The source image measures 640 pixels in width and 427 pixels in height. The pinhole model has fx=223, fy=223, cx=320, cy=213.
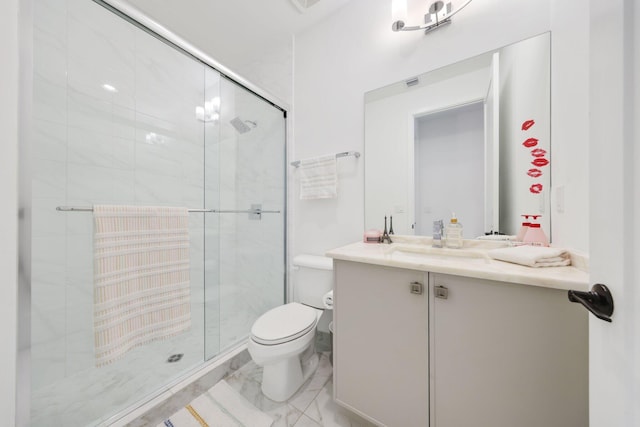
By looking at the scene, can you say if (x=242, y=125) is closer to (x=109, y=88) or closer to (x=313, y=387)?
(x=109, y=88)

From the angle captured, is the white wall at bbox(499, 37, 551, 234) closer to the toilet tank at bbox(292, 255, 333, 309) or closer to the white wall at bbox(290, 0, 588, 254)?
the white wall at bbox(290, 0, 588, 254)

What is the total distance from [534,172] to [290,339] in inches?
57.4

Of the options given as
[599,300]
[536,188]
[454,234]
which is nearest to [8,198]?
[599,300]

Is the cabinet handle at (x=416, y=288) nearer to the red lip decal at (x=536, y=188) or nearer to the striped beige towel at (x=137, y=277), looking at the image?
the red lip decal at (x=536, y=188)

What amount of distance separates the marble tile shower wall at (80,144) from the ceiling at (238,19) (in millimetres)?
357

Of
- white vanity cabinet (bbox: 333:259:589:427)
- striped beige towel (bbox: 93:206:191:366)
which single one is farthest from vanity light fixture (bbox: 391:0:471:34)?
striped beige towel (bbox: 93:206:191:366)

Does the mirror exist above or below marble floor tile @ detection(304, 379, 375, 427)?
above

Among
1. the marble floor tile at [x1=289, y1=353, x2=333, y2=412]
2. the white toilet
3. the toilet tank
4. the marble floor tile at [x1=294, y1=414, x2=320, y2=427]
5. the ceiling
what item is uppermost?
the ceiling

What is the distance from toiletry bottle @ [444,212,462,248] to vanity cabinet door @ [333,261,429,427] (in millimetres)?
476

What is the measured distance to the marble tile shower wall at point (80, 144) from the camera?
1.19 m

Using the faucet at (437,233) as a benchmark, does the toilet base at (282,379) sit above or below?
below

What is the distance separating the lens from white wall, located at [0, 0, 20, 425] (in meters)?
0.68

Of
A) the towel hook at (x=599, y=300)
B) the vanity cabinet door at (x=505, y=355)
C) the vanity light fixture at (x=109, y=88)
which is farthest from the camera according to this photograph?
the vanity light fixture at (x=109, y=88)

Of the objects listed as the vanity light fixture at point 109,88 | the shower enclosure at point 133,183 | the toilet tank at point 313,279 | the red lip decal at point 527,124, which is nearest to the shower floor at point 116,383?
the shower enclosure at point 133,183
